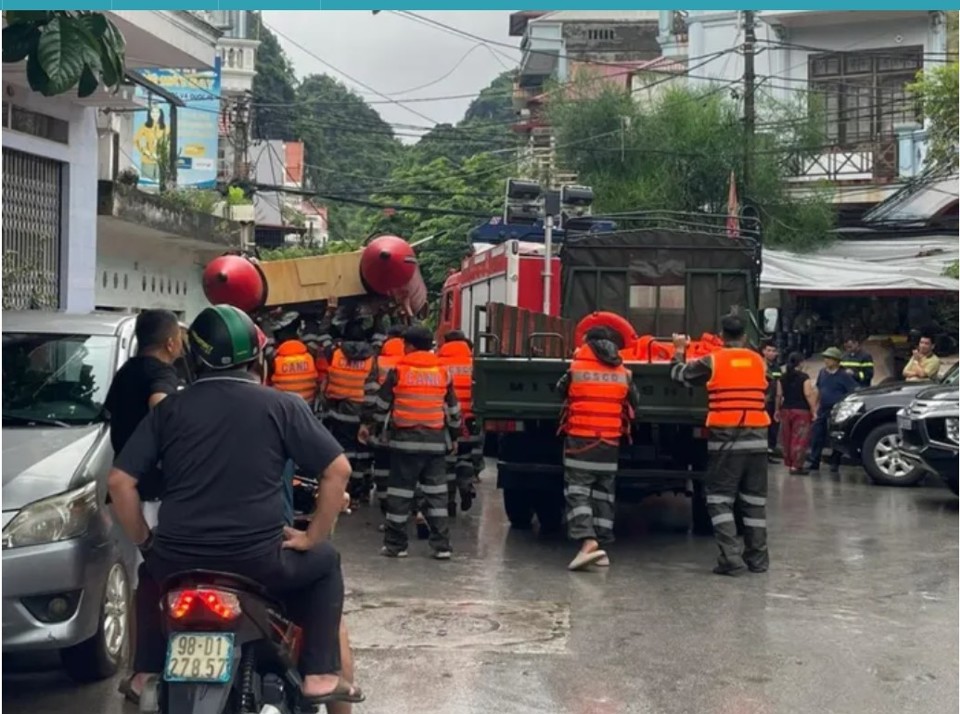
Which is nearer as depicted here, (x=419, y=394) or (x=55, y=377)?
(x=55, y=377)

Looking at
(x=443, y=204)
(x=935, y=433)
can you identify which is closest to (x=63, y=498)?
(x=935, y=433)

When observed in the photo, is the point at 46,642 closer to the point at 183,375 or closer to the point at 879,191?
the point at 183,375

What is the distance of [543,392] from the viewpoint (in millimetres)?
9805

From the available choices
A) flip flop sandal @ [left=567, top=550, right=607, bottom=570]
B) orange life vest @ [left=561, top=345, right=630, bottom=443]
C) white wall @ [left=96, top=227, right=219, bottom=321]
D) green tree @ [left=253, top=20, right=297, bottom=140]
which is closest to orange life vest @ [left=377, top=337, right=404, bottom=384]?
orange life vest @ [left=561, top=345, right=630, bottom=443]

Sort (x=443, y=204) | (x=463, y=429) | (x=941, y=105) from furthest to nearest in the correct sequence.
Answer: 1. (x=443, y=204)
2. (x=941, y=105)
3. (x=463, y=429)

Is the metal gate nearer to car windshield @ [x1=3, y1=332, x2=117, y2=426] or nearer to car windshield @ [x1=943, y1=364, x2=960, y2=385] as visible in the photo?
car windshield @ [x1=3, y1=332, x2=117, y2=426]

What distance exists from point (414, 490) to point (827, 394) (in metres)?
8.87

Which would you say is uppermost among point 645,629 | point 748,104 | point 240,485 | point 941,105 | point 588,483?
point 748,104

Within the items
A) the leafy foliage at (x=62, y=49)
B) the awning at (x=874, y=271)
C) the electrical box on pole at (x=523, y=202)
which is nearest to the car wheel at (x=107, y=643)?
the leafy foliage at (x=62, y=49)

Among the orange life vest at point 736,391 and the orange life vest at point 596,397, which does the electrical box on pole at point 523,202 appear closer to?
the orange life vest at point 596,397

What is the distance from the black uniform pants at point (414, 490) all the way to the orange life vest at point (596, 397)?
106 centimetres

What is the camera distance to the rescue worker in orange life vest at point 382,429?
35.3ft

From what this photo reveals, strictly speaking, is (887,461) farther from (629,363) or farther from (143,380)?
(143,380)

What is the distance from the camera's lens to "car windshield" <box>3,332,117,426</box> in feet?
21.3
